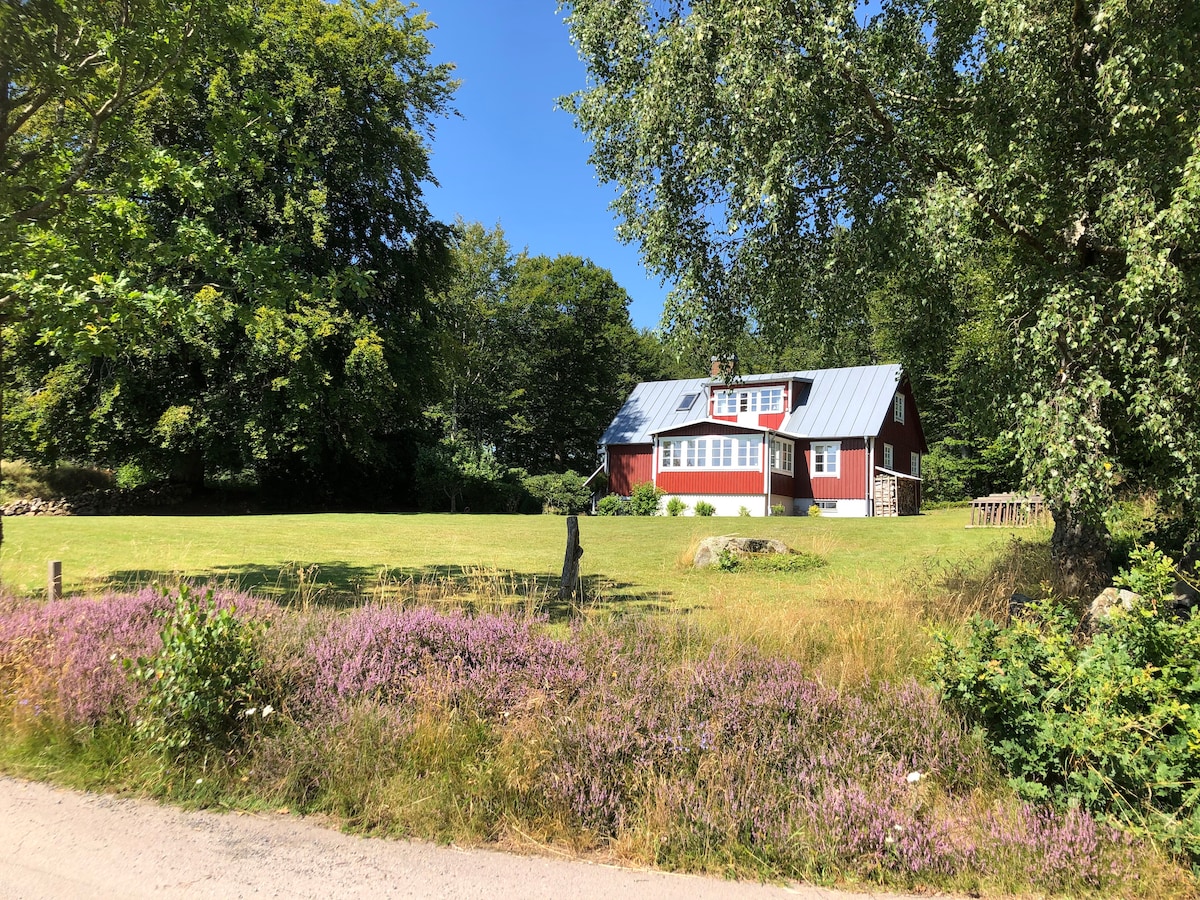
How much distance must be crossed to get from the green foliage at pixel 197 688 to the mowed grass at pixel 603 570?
198cm

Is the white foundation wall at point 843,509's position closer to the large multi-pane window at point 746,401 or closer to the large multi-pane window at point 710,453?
the large multi-pane window at point 710,453

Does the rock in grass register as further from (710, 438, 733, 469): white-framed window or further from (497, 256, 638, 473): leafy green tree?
(497, 256, 638, 473): leafy green tree

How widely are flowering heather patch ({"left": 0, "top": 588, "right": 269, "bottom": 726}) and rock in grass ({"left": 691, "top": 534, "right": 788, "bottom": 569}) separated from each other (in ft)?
28.5

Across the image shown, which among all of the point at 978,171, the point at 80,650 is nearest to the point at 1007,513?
the point at 978,171

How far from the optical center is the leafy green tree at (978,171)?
6391 mm

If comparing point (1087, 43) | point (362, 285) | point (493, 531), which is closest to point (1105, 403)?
point (1087, 43)

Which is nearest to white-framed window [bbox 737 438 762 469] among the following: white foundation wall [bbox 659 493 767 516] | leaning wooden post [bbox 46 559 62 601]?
white foundation wall [bbox 659 493 767 516]

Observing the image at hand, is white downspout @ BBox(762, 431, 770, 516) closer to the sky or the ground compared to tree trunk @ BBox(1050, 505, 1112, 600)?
closer to the sky

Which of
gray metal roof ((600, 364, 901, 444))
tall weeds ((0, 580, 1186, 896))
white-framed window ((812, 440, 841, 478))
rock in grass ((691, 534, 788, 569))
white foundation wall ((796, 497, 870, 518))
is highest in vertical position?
gray metal roof ((600, 364, 901, 444))

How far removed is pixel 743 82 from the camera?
696 centimetres

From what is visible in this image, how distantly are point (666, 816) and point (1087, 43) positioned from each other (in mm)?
8187

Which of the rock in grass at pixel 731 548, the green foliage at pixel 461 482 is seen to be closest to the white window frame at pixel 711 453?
the green foliage at pixel 461 482

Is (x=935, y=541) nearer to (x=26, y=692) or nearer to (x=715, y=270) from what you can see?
(x=715, y=270)

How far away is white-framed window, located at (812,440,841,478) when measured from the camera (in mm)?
33938
